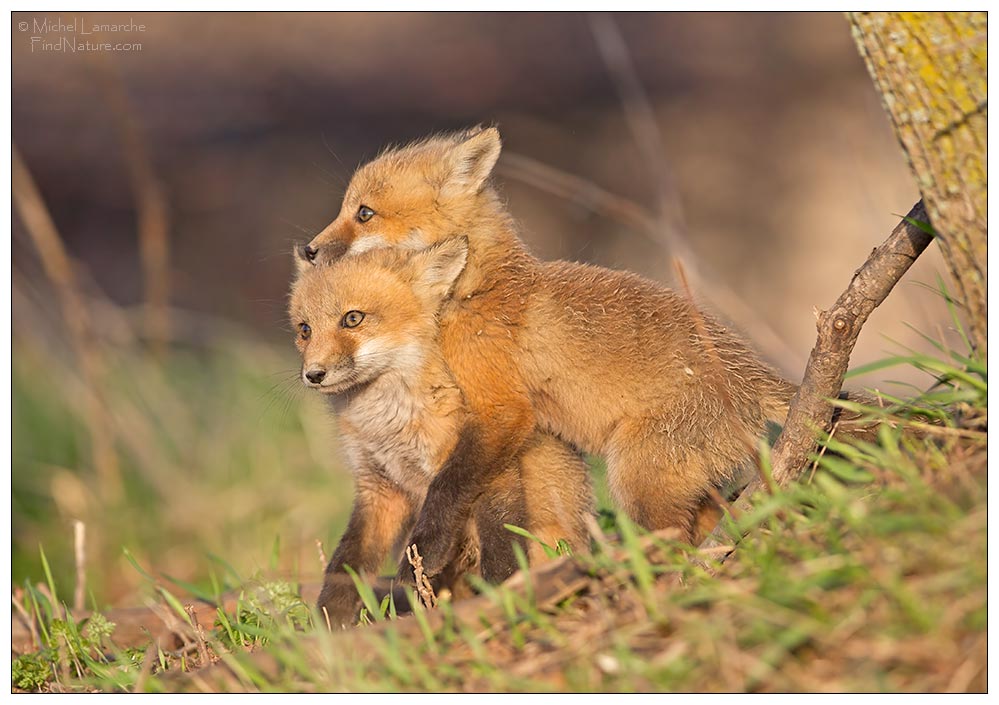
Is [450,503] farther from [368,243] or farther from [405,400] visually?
[368,243]

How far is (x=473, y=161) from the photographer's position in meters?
5.46

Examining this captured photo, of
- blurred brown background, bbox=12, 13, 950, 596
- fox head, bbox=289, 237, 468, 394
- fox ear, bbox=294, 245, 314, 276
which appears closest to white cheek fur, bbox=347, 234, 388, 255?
fox ear, bbox=294, 245, 314, 276

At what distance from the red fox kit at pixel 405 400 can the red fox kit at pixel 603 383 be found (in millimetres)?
123

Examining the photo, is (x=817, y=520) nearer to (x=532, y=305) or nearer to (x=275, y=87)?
(x=532, y=305)

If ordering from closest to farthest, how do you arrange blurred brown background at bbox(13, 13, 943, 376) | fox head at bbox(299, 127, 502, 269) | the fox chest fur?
the fox chest fur < fox head at bbox(299, 127, 502, 269) < blurred brown background at bbox(13, 13, 943, 376)

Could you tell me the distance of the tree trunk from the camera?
11.4 feet

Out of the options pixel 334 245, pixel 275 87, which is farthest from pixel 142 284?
pixel 334 245

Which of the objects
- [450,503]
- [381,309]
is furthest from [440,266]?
[450,503]

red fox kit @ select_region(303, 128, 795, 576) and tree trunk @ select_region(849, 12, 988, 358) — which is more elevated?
tree trunk @ select_region(849, 12, 988, 358)

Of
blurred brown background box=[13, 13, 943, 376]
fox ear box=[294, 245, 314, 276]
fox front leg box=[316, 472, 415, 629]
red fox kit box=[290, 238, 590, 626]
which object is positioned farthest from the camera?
blurred brown background box=[13, 13, 943, 376]

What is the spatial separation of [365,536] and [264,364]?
15.7ft

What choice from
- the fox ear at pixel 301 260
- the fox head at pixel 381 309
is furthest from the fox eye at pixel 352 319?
the fox ear at pixel 301 260

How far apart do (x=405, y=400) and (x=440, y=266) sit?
24.9 inches

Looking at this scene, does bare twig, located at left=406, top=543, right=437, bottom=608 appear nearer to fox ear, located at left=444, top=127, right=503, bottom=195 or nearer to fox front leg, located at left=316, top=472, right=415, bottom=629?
fox front leg, located at left=316, top=472, right=415, bottom=629
